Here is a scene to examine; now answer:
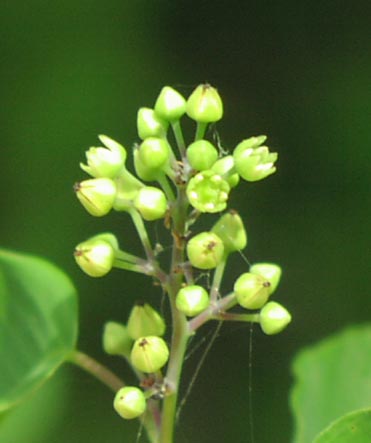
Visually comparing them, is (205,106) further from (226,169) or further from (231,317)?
(231,317)

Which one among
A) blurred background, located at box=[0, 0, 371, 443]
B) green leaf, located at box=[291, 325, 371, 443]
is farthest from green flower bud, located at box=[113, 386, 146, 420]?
blurred background, located at box=[0, 0, 371, 443]

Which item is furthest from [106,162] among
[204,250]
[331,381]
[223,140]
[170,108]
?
[223,140]

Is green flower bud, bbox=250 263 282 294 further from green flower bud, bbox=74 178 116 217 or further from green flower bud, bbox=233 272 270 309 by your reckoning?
green flower bud, bbox=74 178 116 217

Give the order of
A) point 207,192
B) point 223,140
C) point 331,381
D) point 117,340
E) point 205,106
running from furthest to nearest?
point 223,140
point 331,381
point 117,340
point 205,106
point 207,192

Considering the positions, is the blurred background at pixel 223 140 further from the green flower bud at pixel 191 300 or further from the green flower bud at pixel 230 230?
the green flower bud at pixel 191 300

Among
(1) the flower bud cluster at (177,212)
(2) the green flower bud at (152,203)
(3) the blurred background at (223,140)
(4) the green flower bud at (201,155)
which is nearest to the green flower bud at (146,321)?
(1) the flower bud cluster at (177,212)

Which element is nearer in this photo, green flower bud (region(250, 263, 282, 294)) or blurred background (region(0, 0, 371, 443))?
green flower bud (region(250, 263, 282, 294))
